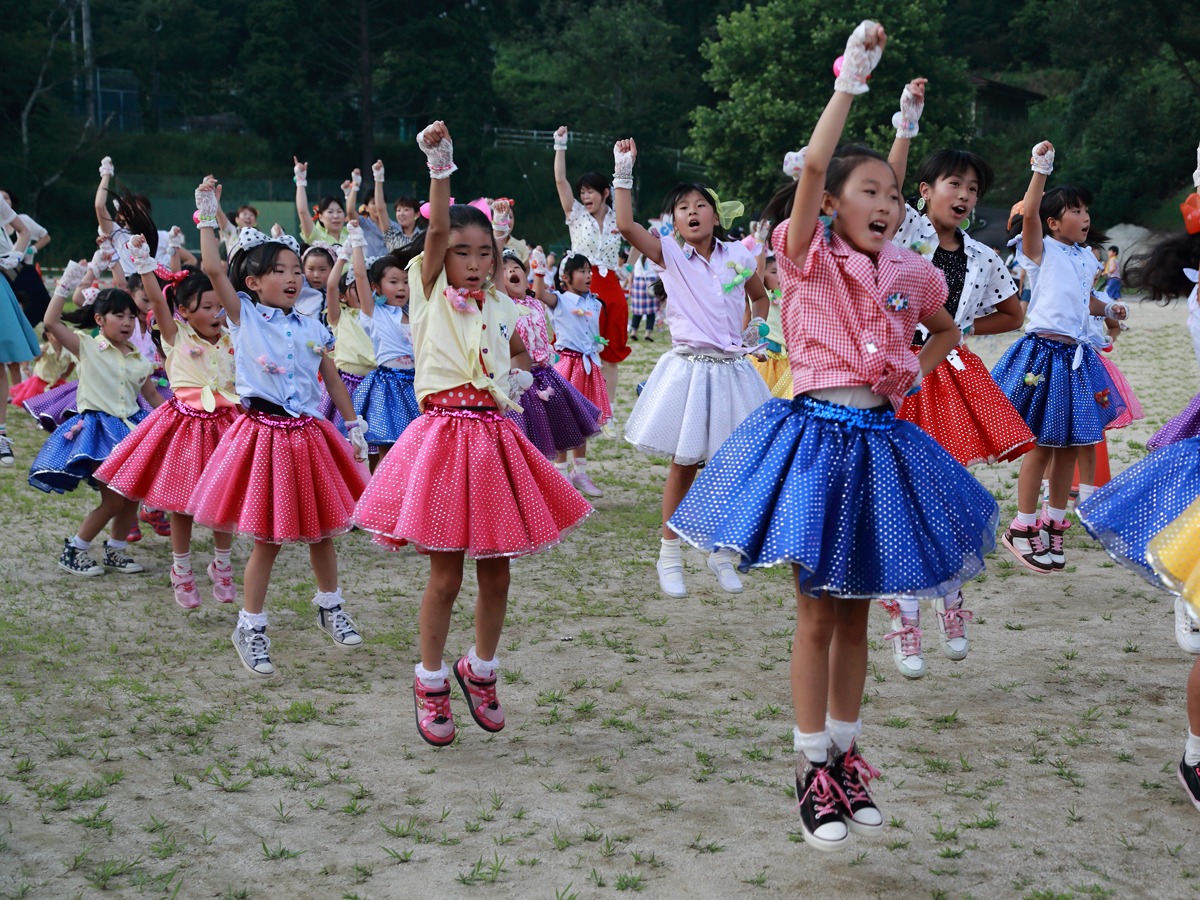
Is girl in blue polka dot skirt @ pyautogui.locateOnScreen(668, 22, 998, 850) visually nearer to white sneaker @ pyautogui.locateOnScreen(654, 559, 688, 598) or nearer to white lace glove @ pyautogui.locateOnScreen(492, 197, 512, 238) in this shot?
white sneaker @ pyautogui.locateOnScreen(654, 559, 688, 598)

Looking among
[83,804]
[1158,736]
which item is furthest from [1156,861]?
[83,804]

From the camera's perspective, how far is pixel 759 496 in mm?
3605

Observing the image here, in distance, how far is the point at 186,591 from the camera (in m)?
6.52

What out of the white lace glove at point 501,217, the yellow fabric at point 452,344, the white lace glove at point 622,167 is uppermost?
the white lace glove at point 622,167

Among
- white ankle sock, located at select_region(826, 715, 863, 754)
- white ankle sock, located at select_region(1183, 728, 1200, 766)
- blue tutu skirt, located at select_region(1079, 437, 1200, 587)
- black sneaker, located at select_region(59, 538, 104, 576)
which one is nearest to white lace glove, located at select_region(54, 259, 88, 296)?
black sneaker, located at select_region(59, 538, 104, 576)

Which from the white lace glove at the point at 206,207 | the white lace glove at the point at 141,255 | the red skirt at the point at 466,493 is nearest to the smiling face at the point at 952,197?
the red skirt at the point at 466,493

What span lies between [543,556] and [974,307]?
3.17 meters

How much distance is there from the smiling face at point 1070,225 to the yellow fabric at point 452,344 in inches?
154

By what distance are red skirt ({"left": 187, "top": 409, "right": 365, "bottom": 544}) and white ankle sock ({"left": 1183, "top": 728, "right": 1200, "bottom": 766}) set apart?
11.2 feet

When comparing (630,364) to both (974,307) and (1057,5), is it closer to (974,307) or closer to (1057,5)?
(974,307)

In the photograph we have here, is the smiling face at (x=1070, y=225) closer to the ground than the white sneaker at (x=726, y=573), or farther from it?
farther from it

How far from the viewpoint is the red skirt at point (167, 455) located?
6.36 meters

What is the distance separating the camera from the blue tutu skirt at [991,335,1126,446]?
270 inches

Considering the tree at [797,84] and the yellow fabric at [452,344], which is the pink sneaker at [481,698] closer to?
the yellow fabric at [452,344]
